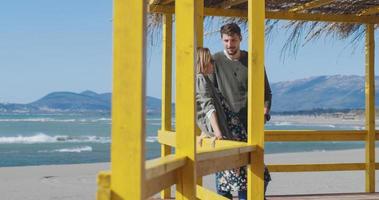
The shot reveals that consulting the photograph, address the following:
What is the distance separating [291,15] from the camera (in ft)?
21.2

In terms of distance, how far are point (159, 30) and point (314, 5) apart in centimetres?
146

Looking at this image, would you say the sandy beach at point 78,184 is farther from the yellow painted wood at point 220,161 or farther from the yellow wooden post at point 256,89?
the yellow painted wood at point 220,161

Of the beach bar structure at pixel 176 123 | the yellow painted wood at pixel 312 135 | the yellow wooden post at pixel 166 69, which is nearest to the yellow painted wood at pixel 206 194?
the beach bar structure at pixel 176 123

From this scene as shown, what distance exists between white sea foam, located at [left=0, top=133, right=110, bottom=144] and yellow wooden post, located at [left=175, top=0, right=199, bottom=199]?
36158 mm

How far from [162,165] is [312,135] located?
4.40 metres

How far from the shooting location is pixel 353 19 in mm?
6645

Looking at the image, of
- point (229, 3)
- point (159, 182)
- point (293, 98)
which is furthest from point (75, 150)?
point (293, 98)

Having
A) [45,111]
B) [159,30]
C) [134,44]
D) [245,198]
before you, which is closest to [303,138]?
[159,30]

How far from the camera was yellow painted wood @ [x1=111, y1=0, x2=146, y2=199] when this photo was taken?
217 centimetres

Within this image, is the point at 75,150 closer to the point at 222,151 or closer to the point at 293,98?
the point at 222,151

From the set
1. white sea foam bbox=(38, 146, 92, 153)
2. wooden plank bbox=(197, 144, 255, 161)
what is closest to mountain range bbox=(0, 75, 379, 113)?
white sea foam bbox=(38, 146, 92, 153)

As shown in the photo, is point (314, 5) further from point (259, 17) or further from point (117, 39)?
point (117, 39)

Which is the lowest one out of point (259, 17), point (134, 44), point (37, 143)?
point (37, 143)

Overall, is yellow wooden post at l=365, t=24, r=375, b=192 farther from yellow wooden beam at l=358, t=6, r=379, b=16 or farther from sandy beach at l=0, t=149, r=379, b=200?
sandy beach at l=0, t=149, r=379, b=200
